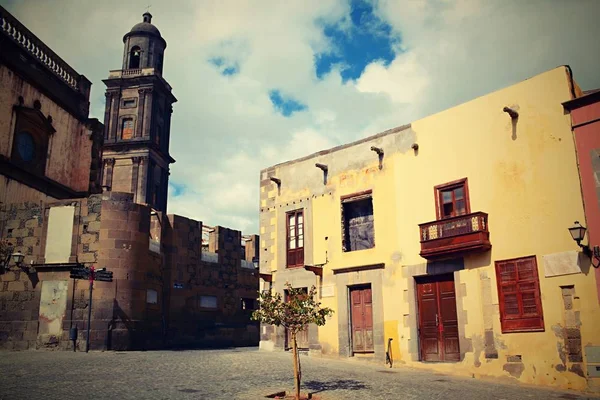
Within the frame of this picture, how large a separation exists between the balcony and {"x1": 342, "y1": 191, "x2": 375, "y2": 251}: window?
2622mm

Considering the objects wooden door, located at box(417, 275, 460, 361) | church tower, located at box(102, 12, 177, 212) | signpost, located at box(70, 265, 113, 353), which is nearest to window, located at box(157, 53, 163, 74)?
church tower, located at box(102, 12, 177, 212)

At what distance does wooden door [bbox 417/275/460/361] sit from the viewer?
13.9 meters

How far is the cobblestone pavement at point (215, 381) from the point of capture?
9.26m

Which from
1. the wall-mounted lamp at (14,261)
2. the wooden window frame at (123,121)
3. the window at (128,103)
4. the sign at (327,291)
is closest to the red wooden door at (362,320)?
the sign at (327,291)

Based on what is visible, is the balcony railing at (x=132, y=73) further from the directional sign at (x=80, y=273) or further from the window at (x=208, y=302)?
the directional sign at (x=80, y=273)

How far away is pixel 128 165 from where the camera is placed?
36.0 metres

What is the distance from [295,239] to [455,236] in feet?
21.7

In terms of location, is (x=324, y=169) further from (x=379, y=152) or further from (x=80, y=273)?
(x=80, y=273)

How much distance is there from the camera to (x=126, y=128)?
37.0 m

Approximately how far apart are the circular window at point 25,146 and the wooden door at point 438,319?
17.2 m

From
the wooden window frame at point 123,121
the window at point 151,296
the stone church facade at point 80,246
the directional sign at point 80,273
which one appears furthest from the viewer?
the wooden window frame at point 123,121

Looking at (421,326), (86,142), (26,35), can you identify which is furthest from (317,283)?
(26,35)

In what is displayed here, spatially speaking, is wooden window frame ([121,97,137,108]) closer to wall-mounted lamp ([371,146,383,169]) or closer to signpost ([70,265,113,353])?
signpost ([70,265,113,353])

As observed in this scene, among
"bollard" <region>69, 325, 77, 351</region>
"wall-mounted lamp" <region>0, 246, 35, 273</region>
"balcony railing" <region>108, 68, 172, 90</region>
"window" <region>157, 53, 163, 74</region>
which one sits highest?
"window" <region>157, 53, 163, 74</region>
